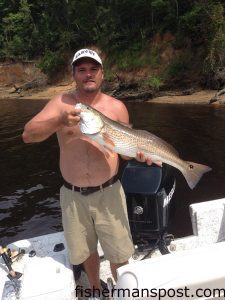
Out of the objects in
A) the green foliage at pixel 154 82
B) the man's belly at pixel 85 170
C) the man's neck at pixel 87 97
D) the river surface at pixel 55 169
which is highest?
the man's neck at pixel 87 97

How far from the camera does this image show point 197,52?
102 ft

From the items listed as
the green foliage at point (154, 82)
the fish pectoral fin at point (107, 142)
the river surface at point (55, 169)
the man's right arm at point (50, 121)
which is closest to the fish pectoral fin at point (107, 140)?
the fish pectoral fin at point (107, 142)

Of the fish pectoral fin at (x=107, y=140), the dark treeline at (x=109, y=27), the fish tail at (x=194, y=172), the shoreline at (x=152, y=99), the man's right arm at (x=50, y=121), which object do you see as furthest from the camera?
the dark treeline at (x=109, y=27)

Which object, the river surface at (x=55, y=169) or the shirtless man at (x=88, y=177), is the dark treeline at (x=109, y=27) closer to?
the river surface at (x=55, y=169)

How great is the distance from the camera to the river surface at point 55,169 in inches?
332

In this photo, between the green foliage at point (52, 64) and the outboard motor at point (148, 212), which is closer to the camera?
the outboard motor at point (148, 212)

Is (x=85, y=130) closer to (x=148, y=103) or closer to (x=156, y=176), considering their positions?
(x=156, y=176)

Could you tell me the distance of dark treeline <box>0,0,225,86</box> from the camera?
1134 inches

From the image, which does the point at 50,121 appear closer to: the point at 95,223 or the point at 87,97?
the point at 87,97

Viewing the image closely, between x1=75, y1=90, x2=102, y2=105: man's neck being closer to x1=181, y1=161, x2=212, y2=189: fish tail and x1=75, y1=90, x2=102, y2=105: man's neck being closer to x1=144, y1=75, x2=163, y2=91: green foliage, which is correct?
x1=181, y1=161, x2=212, y2=189: fish tail

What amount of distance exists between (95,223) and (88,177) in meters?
0.46

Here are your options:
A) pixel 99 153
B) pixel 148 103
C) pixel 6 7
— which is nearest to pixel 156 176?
pixel 99 153

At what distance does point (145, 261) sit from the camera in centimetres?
234

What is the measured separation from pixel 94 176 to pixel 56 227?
4.97 m
